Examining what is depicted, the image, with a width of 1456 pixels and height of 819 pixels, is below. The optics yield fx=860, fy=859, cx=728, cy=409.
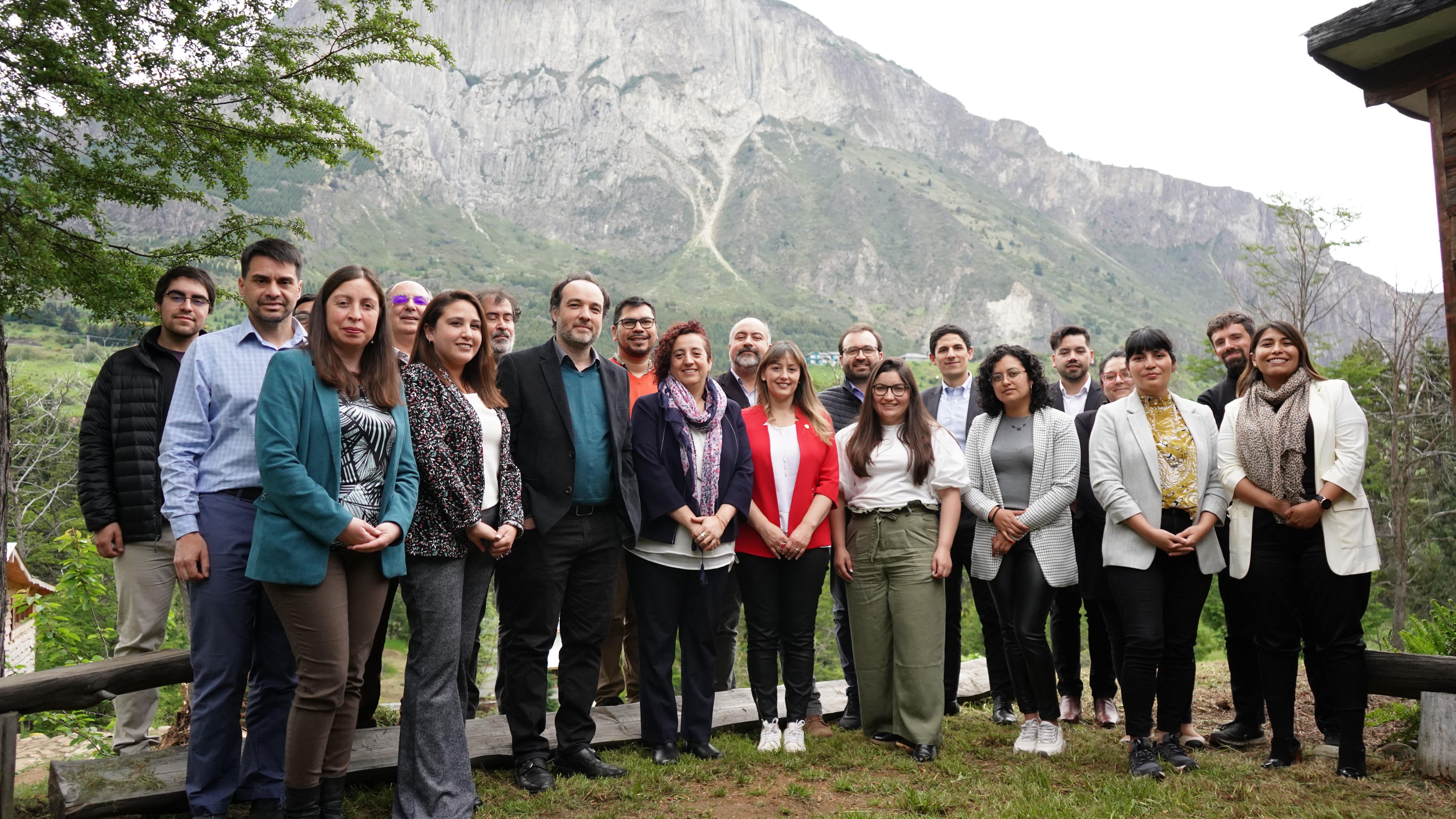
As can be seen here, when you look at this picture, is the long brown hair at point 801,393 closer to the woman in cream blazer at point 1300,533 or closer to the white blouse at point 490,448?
the white blouse at point 490,448

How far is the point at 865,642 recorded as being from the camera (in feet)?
18.4

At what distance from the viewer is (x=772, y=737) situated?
5.45m

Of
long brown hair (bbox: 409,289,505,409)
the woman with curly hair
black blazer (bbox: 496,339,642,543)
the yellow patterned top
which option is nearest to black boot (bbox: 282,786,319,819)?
black blazer (bbox: 496,339,642,543)

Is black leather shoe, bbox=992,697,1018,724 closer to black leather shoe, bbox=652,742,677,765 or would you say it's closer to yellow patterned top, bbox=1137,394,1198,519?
yellow patterned top, bbox=1137,394,1198,519

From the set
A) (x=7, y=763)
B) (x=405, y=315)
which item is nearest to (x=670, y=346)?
(x=405, y=315)

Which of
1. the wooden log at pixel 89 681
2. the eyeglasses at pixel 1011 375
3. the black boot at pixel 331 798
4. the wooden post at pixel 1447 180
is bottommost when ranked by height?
the black boot at pixel 331 798

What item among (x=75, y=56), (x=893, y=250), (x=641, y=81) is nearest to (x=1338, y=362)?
(x=75, y=56)

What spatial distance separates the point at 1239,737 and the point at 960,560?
2073mm

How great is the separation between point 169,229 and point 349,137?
451 feet

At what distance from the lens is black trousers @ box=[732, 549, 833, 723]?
17.9 feet

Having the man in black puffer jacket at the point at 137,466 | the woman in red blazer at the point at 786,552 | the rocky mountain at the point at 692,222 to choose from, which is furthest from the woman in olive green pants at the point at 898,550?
the rocky mountain at the point at 692,222

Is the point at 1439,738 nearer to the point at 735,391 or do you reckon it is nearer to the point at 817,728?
the point at 817,728

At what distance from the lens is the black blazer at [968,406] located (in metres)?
6.28

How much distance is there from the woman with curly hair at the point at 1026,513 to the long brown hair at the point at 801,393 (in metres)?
1.00
